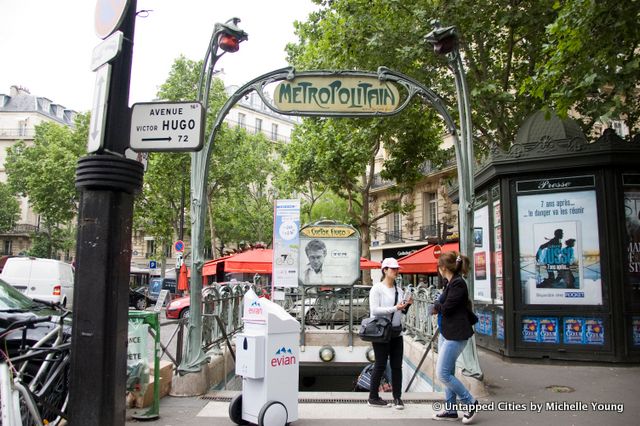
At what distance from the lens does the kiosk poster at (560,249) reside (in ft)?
29.0

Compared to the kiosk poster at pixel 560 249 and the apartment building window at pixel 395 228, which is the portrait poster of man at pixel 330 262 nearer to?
the kiosk poster at pixel 560 249

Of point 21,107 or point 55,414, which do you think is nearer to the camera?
point 55,414

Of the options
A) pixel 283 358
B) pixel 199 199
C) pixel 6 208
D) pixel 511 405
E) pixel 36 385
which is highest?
pixel 6 208

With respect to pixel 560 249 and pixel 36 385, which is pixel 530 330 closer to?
pixel 560 249

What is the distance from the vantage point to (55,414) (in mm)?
4387

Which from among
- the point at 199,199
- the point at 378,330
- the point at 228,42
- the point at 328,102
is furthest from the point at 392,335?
the point at 228,42

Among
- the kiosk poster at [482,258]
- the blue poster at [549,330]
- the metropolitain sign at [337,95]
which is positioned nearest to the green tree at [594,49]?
the metropolitain sign at [337,95]

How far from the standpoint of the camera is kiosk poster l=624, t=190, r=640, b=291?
862cm

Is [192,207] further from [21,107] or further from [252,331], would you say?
[21,107]

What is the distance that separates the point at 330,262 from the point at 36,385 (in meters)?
9.56

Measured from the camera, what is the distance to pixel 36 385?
14.4ft

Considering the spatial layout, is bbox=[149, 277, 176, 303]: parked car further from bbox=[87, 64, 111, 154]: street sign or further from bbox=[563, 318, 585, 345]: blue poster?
bbox=[87, 64, 111, 154]: street sign

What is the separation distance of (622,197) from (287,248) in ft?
21.2

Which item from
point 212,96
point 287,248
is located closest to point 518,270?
A: point 287,248
